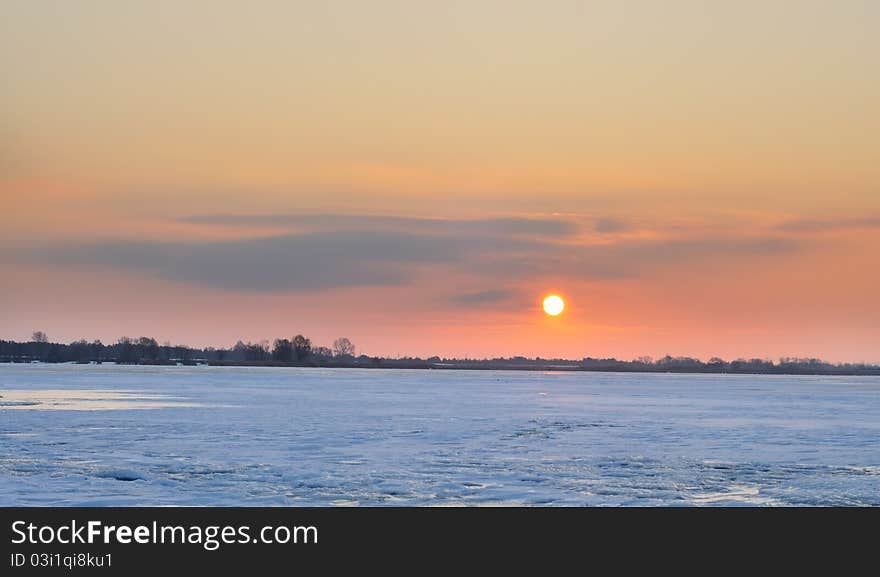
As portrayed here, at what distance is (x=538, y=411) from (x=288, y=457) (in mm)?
19538

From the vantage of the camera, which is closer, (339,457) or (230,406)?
(339,457)

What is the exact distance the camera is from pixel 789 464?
18.5 metres

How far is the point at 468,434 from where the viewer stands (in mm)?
24641

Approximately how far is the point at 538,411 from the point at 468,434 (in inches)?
499
